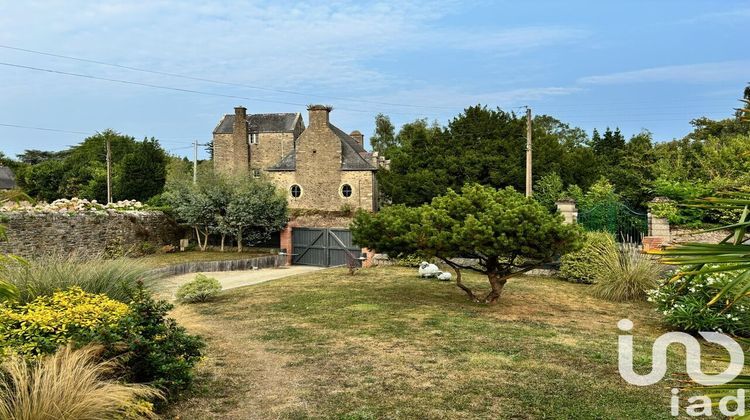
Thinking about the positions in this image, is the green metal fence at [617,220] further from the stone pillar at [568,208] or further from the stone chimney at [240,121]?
the stone chimney at [240,121]

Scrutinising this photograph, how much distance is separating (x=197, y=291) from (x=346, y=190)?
20076 millimetres

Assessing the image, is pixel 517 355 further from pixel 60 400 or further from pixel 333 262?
pixel 333 262

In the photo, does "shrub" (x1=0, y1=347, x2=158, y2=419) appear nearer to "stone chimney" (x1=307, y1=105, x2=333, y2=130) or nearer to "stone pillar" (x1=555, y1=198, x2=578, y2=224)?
"stone pillar" (x1=555, y1=198, x2=578, y2=224)

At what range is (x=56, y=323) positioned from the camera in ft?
17.3

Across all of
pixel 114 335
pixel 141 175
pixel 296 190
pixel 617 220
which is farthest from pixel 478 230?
pixel 141 175

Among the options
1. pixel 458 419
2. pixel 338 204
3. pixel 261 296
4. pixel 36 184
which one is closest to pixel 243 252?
pixel 338 204

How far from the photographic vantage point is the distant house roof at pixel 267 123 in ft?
132

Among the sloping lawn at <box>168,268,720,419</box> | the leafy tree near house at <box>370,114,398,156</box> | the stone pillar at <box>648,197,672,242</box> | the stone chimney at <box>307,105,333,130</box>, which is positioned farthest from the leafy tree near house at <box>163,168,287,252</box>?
the leafy tree near house at <box>370,114,398,156</box>

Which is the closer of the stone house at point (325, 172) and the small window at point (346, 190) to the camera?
the stone house at point (325, 172)

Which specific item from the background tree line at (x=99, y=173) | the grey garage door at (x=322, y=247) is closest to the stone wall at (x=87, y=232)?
the grey garage door at (x=322, y=247)

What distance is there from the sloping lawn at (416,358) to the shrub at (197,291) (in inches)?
12.6

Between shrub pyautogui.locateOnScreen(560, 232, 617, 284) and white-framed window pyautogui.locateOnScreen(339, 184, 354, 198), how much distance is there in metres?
17.7

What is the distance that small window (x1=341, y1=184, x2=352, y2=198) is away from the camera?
103 ft

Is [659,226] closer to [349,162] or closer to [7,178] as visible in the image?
[349,162]
